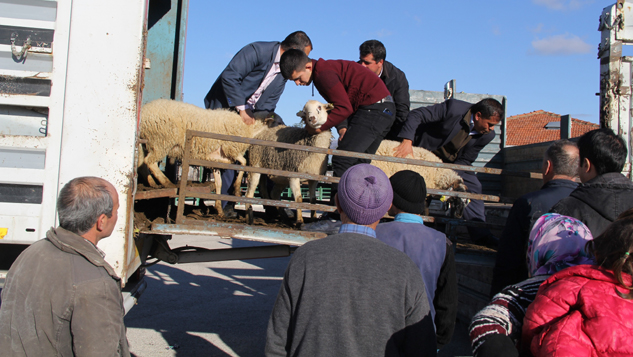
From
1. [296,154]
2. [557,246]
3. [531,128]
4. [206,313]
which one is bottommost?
[206,313]

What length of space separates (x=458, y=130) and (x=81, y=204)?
4161mm

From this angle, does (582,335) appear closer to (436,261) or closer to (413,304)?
(413,304)

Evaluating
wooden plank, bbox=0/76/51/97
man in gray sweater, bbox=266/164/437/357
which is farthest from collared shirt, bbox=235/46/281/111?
man in gray sweater, bbox=266/164/437/357

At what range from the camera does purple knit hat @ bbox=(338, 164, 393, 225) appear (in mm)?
1607

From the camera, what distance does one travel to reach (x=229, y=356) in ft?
14.3

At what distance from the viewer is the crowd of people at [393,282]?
1.26 metres

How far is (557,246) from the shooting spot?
5.49 ft

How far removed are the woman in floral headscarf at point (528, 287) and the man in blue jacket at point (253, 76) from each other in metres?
3.68

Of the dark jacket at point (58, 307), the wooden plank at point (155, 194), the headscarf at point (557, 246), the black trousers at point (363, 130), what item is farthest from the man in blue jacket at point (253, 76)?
the headscarf at point (557, 246)

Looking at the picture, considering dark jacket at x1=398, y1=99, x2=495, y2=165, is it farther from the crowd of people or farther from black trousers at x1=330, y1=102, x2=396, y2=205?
the crowd of people

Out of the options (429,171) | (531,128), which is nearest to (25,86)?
(429,171)

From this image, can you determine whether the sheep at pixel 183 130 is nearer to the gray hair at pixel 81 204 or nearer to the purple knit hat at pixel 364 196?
the gray hair at pixel 81 204

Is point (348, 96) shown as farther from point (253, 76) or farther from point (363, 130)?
point (253, 76)

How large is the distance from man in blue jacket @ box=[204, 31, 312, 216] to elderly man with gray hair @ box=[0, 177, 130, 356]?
3.05 m
